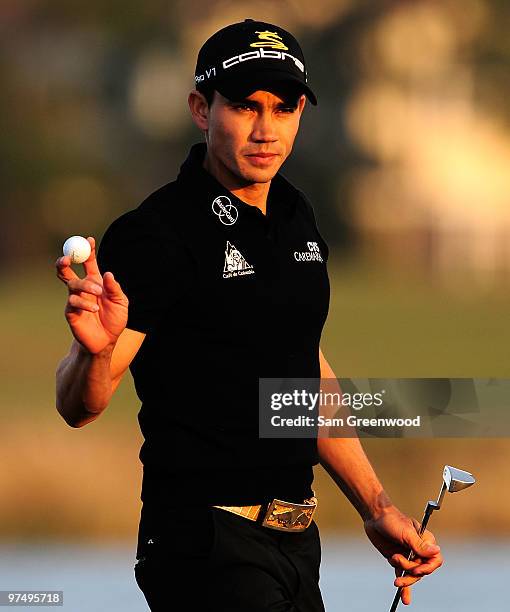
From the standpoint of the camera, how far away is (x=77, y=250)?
154 inches

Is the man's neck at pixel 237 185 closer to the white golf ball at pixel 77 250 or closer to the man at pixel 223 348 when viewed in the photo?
the man at pixel 223 348

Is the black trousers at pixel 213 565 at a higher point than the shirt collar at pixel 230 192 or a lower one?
lower

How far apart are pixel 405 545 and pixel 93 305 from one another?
142 centimetres

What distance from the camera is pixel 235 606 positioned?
4516mm

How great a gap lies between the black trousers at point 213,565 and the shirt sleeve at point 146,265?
0.54 m

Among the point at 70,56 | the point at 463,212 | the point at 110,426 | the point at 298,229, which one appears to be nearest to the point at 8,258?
the point at 70,56

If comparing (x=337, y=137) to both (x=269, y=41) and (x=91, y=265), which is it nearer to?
(x=269, y=41)

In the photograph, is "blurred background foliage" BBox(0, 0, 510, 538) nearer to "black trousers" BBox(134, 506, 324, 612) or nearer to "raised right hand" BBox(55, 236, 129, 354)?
"black trousers" BBox(134, 506, 324, 612)

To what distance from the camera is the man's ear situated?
482cm

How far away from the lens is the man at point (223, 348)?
4512mm

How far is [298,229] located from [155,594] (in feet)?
3.65

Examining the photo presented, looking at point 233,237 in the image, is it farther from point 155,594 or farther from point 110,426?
point 110,426

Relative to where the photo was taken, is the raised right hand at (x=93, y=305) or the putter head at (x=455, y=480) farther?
the putter head at (x=455, y=480)

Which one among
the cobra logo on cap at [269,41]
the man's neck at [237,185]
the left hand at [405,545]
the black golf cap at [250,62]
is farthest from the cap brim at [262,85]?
the left hand at [405,545]
